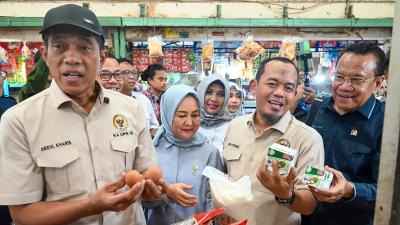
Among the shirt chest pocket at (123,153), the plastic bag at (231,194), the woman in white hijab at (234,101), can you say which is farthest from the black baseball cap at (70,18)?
the woman in white hijab at (234,101)

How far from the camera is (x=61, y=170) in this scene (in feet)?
3.74

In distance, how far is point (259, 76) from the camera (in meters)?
1.64

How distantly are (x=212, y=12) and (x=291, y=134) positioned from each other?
13.2 feet

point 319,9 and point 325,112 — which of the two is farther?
point 319,9

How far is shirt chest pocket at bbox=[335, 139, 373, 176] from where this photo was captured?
1464mm

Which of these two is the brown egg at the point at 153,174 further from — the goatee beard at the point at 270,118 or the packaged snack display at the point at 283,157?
the goatee beard at the point at 270,118

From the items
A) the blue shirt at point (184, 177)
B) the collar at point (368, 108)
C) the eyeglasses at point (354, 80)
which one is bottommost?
the blue shirt at point (184, 177)

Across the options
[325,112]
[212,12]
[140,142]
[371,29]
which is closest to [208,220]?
[140,142]

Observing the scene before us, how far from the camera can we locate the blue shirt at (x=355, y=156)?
145cm

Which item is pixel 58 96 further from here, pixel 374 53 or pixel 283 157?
pixel 374 53

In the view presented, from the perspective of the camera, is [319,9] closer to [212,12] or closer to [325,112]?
[212,12]

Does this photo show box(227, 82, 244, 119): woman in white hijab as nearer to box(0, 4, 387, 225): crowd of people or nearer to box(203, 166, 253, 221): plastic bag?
box(0, 4, 387, 225): crowd of people

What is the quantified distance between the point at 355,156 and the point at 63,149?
1321 mm

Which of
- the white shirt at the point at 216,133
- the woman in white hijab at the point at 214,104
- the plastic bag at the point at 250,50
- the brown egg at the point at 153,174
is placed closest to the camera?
the brown egg at the point at 153,174
